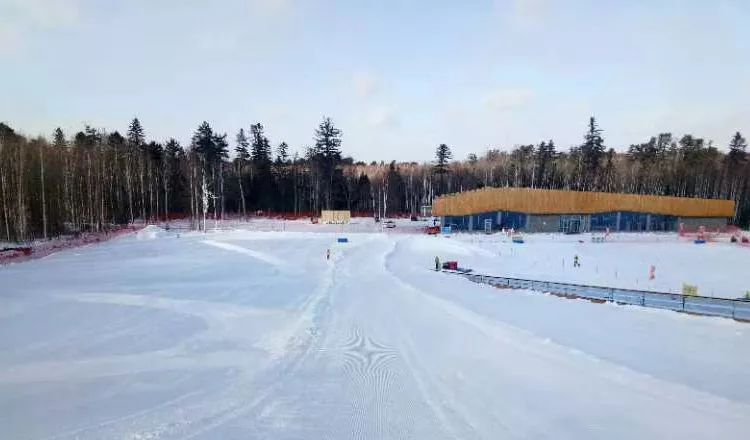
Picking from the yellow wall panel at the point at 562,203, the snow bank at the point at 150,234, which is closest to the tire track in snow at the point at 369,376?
the snow bank at the point at 150,234

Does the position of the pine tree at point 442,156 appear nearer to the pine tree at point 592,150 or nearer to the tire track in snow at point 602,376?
the pine tree at point 592,150

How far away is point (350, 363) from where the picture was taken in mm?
8680

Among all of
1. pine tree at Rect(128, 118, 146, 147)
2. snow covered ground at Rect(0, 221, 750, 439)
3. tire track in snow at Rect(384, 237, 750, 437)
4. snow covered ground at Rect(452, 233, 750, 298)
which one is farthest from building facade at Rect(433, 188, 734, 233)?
pine tree at Rect(128, 118, 146, 147)

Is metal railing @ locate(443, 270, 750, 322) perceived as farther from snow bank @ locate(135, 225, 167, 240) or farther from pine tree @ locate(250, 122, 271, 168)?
pine tree @ locate(250, 122, 271, 168)

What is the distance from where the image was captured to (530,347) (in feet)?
31.6

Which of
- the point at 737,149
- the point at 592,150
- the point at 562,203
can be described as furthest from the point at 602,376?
the point at 737,149

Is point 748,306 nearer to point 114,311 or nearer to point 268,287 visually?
point 268,287

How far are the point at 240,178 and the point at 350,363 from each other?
2555 inches

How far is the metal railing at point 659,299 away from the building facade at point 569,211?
2577cm

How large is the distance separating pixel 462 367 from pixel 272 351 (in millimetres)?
4414

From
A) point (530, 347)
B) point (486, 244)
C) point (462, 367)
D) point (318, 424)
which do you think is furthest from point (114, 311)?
point (486, 244)

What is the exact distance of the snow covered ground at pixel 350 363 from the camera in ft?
19.5

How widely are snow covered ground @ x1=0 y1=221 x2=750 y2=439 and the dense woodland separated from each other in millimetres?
A: 30078

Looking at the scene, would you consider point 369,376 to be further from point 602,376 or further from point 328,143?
point 328,143
